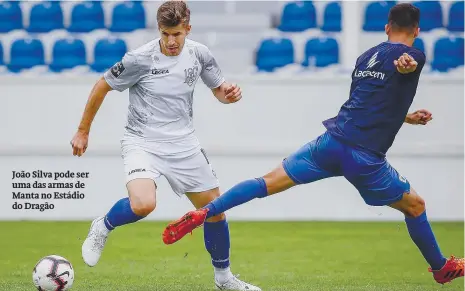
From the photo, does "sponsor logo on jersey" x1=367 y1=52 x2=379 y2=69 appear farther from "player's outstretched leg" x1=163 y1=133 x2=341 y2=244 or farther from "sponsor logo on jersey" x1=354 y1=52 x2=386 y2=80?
"player's outstretched leg" x1=163 y1=133 x2=341 y2=244

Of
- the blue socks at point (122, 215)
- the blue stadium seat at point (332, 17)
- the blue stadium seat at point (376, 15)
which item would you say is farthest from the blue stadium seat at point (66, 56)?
the blue socks at point (122, 215)

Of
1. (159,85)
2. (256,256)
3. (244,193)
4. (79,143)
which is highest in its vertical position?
(159,85)

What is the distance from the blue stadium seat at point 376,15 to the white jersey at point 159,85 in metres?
7.35

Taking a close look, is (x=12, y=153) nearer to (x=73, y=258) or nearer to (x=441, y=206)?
(x=73, y=258)

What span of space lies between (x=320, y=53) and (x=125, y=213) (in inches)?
287

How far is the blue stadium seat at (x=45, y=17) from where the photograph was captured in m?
14.1

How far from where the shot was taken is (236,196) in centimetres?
646

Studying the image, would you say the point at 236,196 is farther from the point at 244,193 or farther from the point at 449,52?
the point at 449,52

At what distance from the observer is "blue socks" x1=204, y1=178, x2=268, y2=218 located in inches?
254

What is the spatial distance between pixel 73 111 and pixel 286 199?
246 cm

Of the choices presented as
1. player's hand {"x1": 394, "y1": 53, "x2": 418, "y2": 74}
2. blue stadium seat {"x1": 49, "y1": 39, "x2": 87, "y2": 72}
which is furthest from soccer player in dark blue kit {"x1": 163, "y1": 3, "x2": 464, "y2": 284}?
blue stadium seat {"x1": 49, "y1": 39, "x2": 87, "y2": 72}

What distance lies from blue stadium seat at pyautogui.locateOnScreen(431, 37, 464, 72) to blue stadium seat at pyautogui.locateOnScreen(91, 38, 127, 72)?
3970 mm

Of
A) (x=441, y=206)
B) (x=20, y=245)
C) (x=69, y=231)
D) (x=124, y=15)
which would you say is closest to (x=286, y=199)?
(x=441, y=206)

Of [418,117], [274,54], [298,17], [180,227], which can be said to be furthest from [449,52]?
[180,227]
